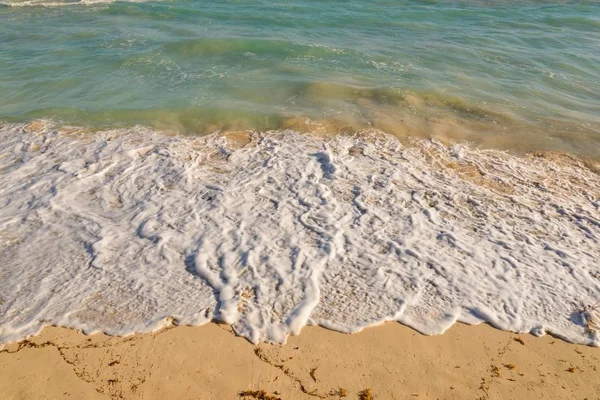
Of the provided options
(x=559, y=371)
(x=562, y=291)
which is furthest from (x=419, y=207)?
(x=559, y=371)

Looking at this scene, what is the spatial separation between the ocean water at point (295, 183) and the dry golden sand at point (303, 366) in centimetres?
20

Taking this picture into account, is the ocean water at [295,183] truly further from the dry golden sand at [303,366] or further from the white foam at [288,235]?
the dry golden sand at [303,366]

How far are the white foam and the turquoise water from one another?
1.18 meters

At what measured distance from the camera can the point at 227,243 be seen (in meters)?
5.54

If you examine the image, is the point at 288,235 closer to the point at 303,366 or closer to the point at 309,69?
the point at 303,366

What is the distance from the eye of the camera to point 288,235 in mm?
5703

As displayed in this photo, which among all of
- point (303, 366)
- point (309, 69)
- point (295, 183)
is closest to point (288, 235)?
point (295, 183)

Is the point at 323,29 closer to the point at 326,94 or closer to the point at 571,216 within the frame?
the point at 326,94

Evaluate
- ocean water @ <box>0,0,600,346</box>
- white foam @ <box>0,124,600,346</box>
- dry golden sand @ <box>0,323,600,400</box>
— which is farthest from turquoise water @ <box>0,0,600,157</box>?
dry golden sand @ <box>0,323,600,400</box>

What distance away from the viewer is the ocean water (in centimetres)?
478

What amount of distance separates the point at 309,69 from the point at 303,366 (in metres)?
8.98

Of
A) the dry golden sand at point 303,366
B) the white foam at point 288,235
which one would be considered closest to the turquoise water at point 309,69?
the white foam at point 288,235

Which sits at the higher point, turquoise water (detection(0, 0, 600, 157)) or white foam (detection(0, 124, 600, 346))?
turquoise water (detection(0, 0, 600, 157))

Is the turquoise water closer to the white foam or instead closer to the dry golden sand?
the white foam
